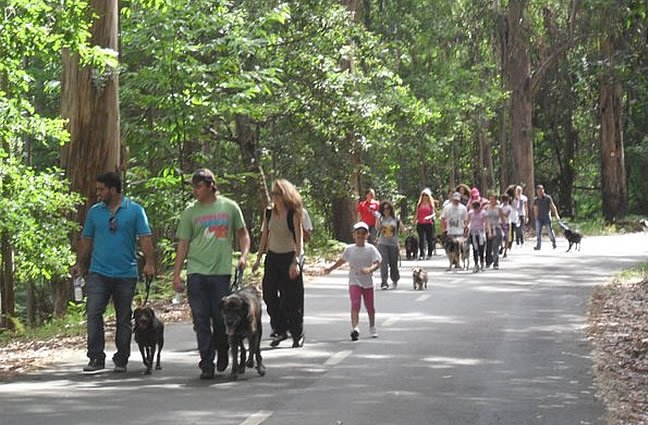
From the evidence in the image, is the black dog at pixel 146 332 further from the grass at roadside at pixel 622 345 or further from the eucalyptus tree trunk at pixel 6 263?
the eucalyptus tree trunk at pixel 6 263

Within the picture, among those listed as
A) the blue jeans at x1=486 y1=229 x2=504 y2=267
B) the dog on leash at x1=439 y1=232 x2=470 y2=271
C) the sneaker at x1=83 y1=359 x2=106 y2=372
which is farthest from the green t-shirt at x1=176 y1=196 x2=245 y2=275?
the blue jeans at x1=486 y1=229 x2=504 y2=267

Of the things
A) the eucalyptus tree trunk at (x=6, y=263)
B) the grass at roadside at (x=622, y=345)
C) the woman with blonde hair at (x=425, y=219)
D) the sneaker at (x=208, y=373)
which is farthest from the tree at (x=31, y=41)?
the woman with blonde hair at (x=425, y=219)

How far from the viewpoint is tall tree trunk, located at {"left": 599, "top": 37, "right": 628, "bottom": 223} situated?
46000 mm

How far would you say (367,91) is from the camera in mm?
35469

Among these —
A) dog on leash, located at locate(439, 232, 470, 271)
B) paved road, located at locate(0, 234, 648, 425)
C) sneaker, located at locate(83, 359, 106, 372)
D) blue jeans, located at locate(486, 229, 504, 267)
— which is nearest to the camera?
paved road, located at locate(0, 234, 648, 425)

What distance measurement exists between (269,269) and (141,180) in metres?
9.90

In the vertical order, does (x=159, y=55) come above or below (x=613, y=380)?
above

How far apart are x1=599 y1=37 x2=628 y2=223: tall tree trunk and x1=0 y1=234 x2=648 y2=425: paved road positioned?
92.1 feet

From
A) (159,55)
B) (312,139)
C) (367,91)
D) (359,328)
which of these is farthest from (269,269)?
(367,91)

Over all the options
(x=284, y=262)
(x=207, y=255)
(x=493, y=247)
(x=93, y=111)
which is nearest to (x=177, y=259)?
(x=207, y=255)

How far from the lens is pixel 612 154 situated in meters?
47.0

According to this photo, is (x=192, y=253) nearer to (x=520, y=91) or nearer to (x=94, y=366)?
(x=94, y=366)

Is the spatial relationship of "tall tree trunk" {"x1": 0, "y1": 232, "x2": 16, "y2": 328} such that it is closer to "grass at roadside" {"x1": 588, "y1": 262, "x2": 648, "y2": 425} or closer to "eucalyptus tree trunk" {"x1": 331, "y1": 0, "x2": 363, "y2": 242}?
"grass at roadside" {"x1": 588, "y1": 262, "x2": 648, "y2": 425}

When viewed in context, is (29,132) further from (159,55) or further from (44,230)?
(159,55)
